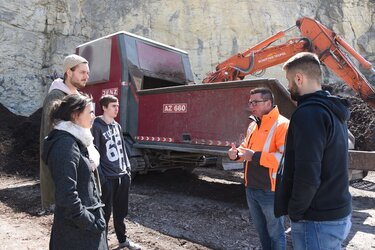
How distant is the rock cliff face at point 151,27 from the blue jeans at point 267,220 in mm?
12781

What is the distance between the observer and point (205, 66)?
18.7 m

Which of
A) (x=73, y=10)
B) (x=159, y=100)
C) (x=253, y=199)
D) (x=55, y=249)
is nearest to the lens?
(x=55, y=249)

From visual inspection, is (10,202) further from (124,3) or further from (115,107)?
(124,3)

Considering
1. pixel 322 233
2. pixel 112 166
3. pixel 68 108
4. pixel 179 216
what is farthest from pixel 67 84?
pixel 179 216

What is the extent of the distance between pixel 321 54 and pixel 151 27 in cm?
1252

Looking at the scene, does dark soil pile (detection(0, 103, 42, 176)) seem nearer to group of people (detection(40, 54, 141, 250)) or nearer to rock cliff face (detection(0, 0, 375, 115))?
rock cliff face (detection(0, 0, 375, 115))

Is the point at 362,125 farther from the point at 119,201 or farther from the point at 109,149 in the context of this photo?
the point at 109,149

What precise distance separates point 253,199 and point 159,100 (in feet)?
12.4

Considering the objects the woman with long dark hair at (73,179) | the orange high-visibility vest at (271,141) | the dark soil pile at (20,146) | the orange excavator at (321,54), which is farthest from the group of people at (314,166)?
the dark soil pile at (20,146)

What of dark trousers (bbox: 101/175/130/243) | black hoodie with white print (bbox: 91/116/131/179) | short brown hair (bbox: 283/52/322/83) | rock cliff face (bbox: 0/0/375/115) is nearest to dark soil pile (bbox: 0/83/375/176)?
rock cliff face (bbox: 0/0/375/115)

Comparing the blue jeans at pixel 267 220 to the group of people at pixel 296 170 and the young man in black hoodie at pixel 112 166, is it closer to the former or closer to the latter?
the group of people at pixel 296 170

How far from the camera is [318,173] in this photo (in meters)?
1.82

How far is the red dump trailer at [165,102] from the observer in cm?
532

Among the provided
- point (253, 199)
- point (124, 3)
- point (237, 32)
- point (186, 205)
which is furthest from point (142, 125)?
point (237, 32)
